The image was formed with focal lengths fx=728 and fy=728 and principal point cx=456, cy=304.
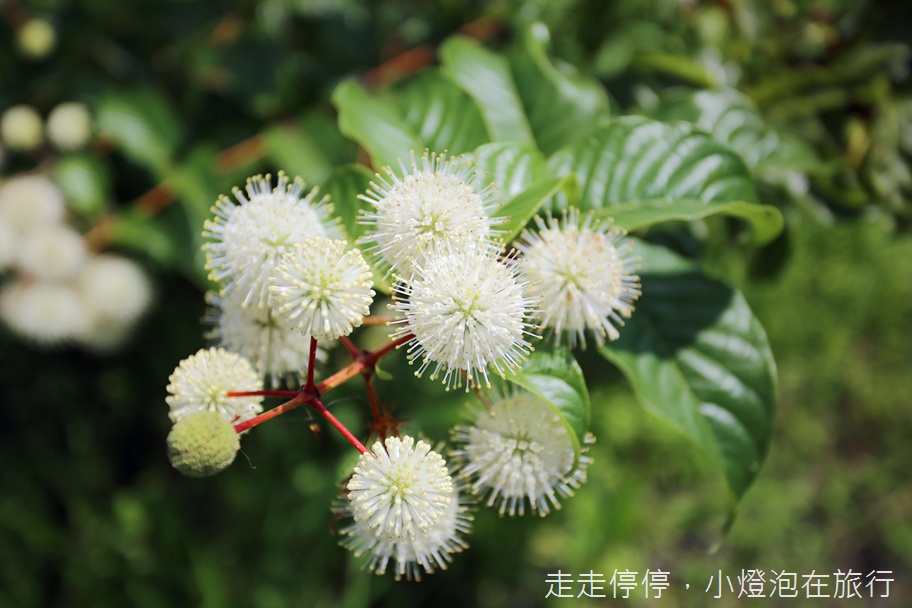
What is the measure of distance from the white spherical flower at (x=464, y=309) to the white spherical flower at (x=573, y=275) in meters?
A: 0.12

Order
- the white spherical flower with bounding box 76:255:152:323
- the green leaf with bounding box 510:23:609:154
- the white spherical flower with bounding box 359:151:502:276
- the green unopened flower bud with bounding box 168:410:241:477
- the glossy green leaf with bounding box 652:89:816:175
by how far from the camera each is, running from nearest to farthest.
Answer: the green unopened flower bud with bounding box 168:410:241:477 → the white spherical flower with bounding box 359:151:502:276 → the green leaf with bounding box 510:23:609:154 → the glossy green leaf with bounding box 652:89:816:175 → the white spherical flower with bounding box 76:255:152:323

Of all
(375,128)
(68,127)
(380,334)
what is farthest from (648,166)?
(68,127)

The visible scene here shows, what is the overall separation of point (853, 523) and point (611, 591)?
117 cm

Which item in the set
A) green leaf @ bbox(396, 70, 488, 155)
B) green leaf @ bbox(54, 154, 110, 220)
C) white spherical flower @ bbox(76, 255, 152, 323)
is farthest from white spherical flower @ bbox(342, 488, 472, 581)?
green leaf @ bbox(54, 154, 110, 220)

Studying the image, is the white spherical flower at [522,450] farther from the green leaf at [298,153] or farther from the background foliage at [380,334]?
the green leaf at [298,153]

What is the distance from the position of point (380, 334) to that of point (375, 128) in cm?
102

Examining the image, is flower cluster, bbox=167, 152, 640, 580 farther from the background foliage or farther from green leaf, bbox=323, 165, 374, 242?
the background foliage

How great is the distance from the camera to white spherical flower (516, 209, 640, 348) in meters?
1.21

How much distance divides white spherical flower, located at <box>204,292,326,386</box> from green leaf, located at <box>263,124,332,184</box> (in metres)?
0.91

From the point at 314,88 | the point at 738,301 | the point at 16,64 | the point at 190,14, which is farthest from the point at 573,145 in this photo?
the point at 16,64

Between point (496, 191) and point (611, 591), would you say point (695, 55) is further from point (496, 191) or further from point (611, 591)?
point (611, 591)

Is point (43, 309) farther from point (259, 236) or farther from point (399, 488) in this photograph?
point (399, 488)

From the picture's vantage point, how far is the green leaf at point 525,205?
1.13m

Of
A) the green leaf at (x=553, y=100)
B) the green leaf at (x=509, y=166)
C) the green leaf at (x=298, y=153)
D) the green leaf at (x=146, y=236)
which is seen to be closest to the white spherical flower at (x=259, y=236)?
the green leaf at (x=509, y=166)
